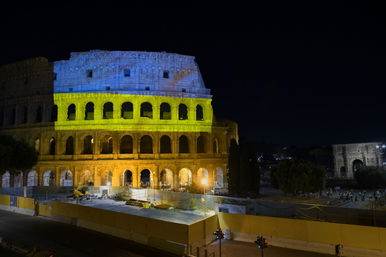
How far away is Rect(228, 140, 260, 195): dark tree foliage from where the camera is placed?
2586 cm

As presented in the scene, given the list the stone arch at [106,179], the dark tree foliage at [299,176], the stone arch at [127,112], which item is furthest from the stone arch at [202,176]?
the dark tree foliage at [299,176]

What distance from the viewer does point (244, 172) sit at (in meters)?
26.1

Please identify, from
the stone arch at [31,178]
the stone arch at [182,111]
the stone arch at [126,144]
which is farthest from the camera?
the stone arch at [182,111]

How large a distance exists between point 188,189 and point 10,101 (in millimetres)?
23022

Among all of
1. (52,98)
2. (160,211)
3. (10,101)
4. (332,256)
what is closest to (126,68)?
(52,98)

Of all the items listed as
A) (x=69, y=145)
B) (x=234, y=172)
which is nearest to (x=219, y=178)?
(x=234, y=172)

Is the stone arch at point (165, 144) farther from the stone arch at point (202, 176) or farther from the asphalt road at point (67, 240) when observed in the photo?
the asphalt road at point (67, 240)

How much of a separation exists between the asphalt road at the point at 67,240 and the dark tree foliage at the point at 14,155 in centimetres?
824

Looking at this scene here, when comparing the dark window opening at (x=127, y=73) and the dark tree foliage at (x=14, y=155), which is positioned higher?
the dark window opening at (x=127, y=73)

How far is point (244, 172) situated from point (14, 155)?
19435mm

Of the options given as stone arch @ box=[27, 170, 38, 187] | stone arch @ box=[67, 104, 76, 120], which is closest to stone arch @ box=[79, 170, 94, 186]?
stone arch @ box=[27, 170, 38, 187]

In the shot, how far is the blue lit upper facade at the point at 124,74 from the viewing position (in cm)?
3272

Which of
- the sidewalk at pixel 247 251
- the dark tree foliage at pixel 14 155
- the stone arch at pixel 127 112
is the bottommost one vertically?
the sidewalk at pixel 247 251

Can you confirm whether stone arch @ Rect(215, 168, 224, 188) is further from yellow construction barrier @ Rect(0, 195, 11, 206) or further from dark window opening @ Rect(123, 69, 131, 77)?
yellow construction barrier @ Rect(0, 195, 11, 206)
